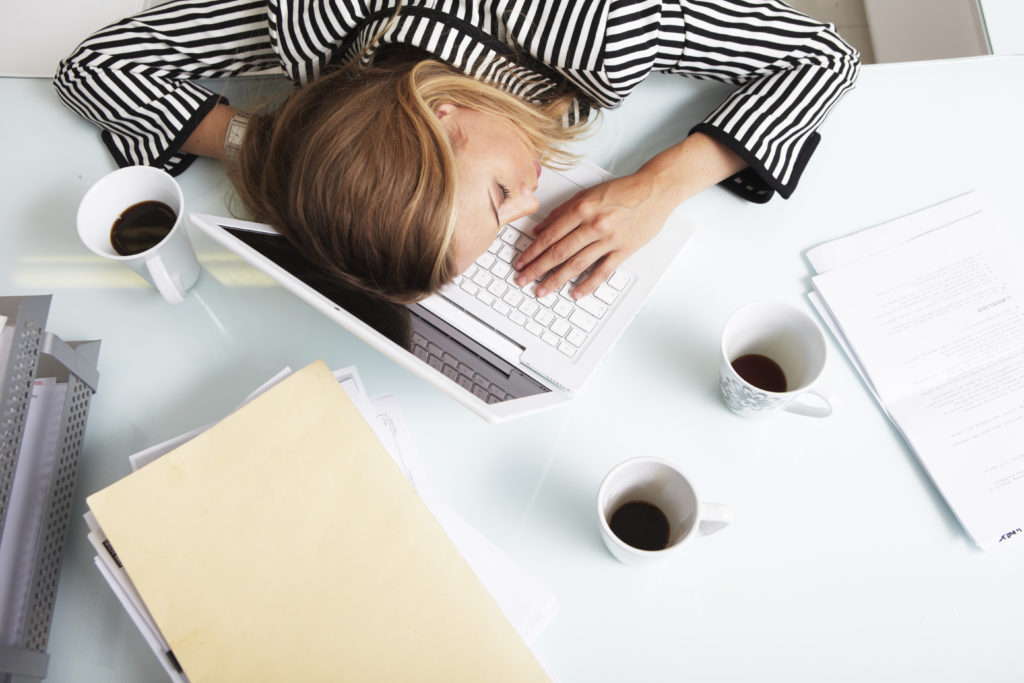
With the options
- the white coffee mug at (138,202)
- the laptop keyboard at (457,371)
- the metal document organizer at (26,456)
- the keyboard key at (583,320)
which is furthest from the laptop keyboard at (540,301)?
the metal document organizer at (26,456)

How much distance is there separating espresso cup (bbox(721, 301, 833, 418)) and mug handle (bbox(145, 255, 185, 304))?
25.4 inches

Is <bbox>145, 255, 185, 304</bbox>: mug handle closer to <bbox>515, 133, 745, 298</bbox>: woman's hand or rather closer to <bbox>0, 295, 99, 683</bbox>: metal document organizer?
<bbox>0, 295, 99, 683</bbox>: metal document organizer

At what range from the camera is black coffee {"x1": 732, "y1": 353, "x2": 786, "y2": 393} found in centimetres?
75

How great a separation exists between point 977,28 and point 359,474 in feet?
3.55

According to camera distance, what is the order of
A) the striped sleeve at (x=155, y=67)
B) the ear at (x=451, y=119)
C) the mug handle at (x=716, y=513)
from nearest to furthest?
the mug handle at (x=716, y=513), the ear at (x=451, y=119), the striped sleeve at (x=155, y=67)

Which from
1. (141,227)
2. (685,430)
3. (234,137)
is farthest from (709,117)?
(141,227)

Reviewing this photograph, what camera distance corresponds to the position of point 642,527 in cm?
70

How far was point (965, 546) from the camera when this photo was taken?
0.71 m

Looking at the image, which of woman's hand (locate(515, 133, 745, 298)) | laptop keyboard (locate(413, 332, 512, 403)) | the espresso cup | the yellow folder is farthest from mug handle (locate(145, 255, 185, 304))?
the espresso cup

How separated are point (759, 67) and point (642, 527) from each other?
0.63 meters

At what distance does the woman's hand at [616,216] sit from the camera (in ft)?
2.60

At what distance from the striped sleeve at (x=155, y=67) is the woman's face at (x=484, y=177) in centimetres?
37

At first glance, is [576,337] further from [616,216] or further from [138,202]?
[138,202]

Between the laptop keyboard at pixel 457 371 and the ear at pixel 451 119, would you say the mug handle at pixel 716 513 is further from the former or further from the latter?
the ear at pixel 451 119
